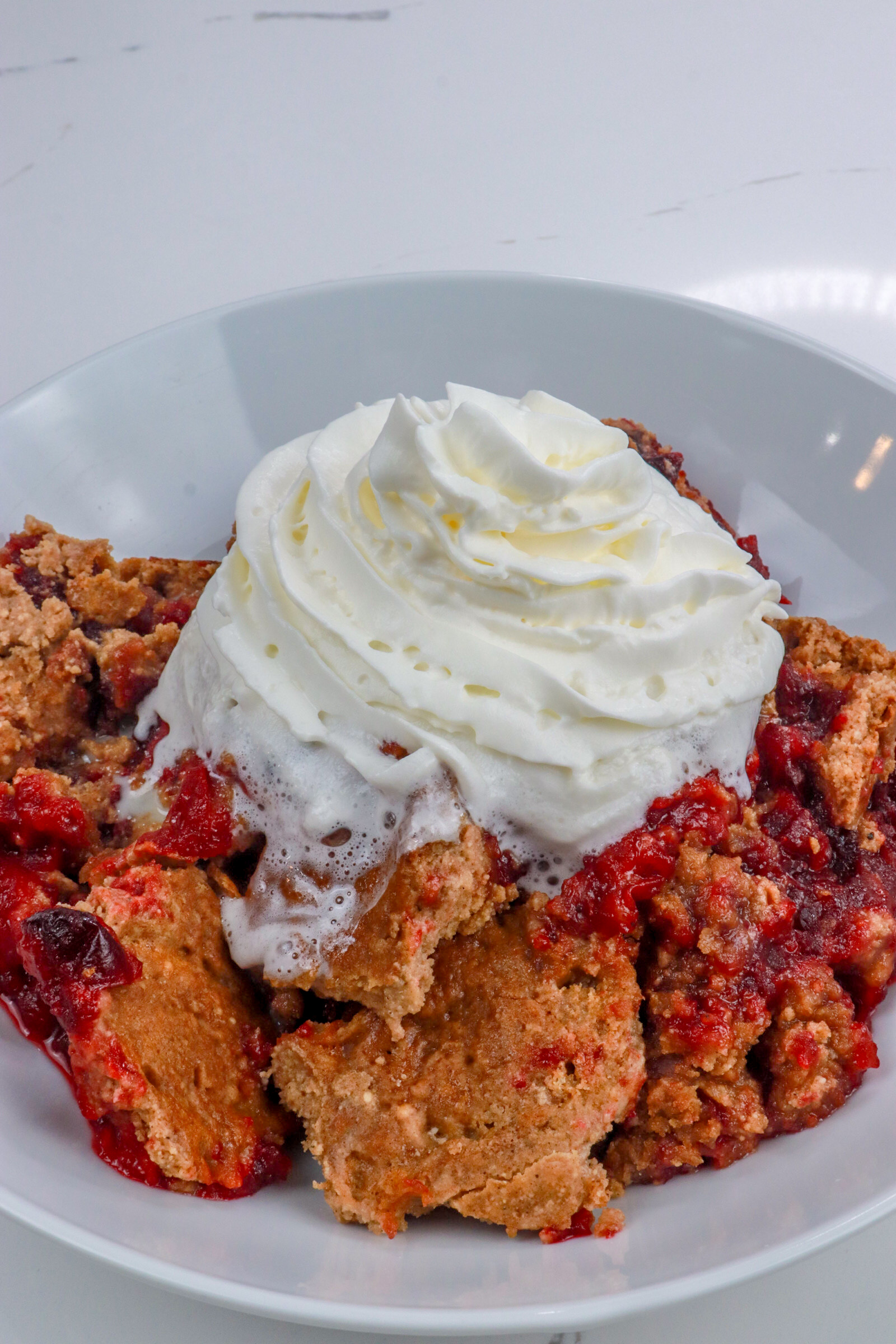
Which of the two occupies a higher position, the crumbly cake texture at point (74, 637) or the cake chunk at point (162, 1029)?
the crumbly cake texture at point (74, 637)

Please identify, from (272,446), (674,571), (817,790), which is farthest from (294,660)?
(272,446)

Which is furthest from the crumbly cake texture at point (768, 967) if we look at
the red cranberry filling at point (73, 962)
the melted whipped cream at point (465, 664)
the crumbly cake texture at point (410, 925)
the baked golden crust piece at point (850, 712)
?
the red cranberry filling at point (73, 962)

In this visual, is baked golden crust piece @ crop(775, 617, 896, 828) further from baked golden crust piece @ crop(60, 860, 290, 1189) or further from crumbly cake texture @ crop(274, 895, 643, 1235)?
baked golden crust piece @ crop(60, 860, 290, 1189)

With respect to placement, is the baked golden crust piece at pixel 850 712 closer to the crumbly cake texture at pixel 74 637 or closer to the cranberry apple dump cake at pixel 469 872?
the cranberry apple dump cake at pixel 469 872

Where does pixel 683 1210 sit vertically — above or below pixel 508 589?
below

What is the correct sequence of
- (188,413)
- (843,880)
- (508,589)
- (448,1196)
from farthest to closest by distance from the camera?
(188,413), (843,880), (508,589), (448,1196)

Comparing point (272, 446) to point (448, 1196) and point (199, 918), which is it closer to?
point (199, 918)

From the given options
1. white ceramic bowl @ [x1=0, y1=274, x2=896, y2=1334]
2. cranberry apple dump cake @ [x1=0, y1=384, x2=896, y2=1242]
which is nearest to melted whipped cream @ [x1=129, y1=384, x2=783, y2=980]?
cranberry apple dump cake @ [x1=0, y1=384, x2=896, y2=1242]
